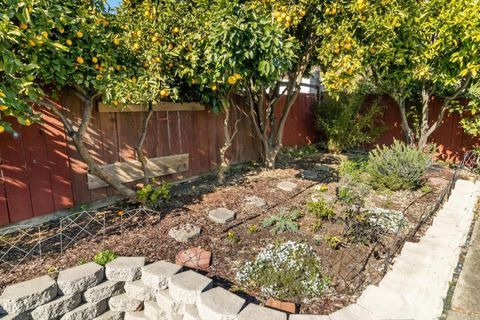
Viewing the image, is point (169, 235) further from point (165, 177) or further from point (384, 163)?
point (384, 163)

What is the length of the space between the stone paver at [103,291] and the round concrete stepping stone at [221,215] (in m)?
1.20

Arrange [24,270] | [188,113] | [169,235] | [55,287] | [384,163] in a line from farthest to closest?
[188,113], [384,163], [169,235], [24,270], [55,287]

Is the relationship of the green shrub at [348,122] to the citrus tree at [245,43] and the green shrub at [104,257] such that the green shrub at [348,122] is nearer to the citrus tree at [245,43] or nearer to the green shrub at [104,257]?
the citrus tree at [245,43]

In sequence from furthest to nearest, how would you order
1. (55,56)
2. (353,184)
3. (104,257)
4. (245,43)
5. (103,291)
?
1. (353,184)
2. (245,43)
3. (55,56)
4. (104,257)
5. (103,291)

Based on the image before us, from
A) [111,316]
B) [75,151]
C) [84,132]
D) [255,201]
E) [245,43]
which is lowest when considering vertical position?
[111,316]

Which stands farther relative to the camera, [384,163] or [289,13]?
[384,163]

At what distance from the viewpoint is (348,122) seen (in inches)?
271

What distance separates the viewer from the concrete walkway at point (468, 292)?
5.88ft

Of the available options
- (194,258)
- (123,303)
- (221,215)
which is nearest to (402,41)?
(221,215)

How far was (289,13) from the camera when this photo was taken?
10.3 ft

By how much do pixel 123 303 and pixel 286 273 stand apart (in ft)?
4.36

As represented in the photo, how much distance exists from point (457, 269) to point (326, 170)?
126 inches

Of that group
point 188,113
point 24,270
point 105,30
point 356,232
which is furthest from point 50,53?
point 356,232

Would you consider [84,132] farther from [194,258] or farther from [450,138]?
[450,138]
